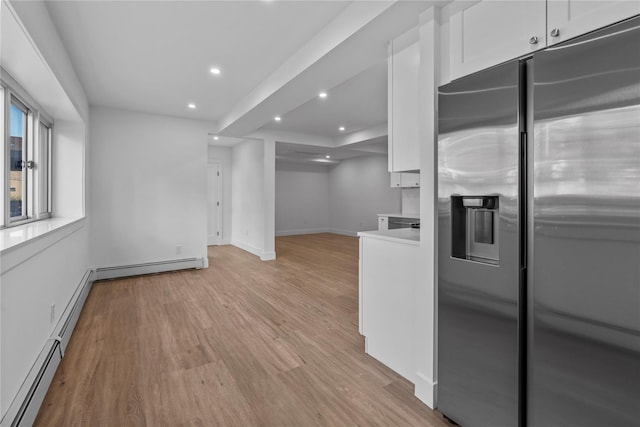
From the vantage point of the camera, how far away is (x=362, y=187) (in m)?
9.24

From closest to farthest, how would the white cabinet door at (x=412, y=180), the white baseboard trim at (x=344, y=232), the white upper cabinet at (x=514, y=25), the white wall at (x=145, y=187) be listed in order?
1. the white upper cabinet at (x=514, y=25)
2. the white cabinet door at (x=412, y=180)
3. the white wall at (x=145, y=187)
4. the white baseboard trim at (x=344, y=232)

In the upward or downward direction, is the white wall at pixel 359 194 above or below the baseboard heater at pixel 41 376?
above

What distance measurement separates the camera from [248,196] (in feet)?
21.7

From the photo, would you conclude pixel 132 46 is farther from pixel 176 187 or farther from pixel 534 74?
pixel 534 74

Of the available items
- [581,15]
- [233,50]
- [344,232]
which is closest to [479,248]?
[581,15]

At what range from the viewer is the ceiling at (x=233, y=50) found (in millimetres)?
2129

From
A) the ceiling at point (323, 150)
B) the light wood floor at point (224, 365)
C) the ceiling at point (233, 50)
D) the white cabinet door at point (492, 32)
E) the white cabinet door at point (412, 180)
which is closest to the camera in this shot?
the white cabinet door at point (492, 32)

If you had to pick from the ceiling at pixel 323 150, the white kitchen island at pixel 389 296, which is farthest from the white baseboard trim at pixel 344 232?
the white kitchen island at pixel 389 296

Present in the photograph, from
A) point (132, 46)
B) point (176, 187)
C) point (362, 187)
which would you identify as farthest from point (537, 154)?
point (362, 187)

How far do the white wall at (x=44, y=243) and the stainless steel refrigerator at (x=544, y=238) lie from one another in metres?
2.23

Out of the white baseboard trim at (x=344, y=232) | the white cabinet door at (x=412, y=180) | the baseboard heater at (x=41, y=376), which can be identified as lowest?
the baseboard heater at (x=41, y=376)

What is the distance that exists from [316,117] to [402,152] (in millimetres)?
3334

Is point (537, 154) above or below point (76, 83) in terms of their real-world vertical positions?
below

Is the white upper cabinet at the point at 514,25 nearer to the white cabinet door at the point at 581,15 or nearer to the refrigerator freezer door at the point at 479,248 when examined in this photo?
the white cabinet door at the point at 581,15
